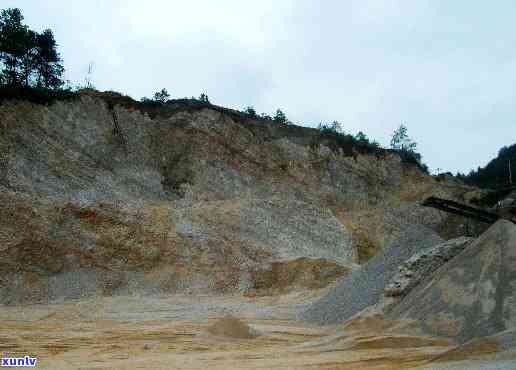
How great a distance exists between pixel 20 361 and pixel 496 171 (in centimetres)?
4905

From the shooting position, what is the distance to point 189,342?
807 centimetres

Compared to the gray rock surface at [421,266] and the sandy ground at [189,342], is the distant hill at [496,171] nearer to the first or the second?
the sandy ground at [189,342]

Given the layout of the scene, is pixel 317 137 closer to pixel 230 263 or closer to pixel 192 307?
pixel 230 263

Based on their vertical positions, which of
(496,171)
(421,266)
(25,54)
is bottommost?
(421,266)

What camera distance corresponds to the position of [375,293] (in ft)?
34.7

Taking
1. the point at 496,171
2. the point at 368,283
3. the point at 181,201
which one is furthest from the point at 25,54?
the point at 496,171

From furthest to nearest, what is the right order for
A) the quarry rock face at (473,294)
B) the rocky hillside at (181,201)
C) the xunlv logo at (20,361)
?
the rocky hillside at (181,201) → the quarry rock face at (473,294) → the xunlv logo at (20,361)

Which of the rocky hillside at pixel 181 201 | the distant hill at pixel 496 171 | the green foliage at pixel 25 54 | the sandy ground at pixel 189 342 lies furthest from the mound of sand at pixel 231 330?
the distant hill at pixel 496 171

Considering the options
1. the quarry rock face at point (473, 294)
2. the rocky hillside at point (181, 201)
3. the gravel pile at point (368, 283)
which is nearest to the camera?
the quarry rock face at point (473, 294)

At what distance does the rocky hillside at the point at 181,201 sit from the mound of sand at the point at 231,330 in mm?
9228

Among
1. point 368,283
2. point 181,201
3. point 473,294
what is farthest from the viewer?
point 181,201

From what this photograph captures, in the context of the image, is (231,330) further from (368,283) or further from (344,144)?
(344,144)

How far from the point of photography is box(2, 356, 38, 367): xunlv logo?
6227mm

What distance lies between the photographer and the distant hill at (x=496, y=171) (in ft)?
152
